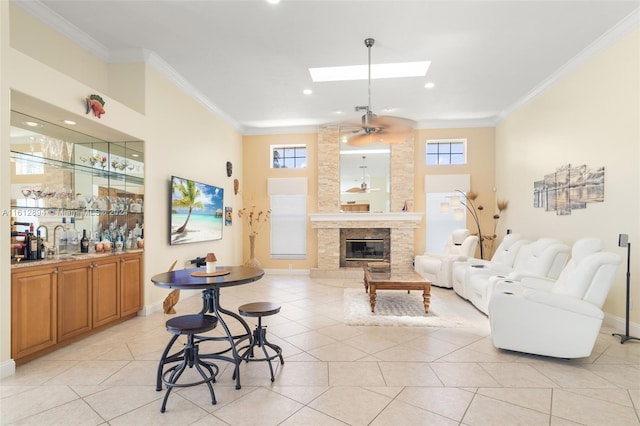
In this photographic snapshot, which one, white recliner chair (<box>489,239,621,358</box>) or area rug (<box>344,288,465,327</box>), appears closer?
white recliner chair (<box>489,239,621,358</box>)

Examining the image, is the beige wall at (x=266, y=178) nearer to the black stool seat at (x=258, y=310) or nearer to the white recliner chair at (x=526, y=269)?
the white recliner chair at (x=526, y=269)

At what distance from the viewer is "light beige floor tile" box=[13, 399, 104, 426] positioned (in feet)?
7.11

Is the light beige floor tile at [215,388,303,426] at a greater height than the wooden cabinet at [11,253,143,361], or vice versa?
the wooden cabinet at [11,253,143,361]

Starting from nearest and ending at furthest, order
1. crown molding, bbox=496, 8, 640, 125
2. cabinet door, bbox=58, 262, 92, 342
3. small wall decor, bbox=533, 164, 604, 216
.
A: cabinet door, bbox=58, 262, 92, 342 < crown molding, bbox=496, 8, 640, 125 < small wall decor, bbox=533, 164, 604, 216

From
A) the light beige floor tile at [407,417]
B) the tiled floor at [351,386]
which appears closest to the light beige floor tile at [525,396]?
the tiled floor at [351,386]

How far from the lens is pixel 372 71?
5109 millimetres

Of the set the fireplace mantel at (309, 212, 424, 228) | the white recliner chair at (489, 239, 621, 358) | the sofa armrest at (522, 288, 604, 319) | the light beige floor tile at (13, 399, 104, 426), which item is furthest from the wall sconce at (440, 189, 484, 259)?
the light beige floor tile at (13, 399, 104, 426)

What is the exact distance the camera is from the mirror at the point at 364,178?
7828 mm

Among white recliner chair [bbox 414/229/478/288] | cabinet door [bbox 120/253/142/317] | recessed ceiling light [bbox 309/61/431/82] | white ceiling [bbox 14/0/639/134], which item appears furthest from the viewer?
white recliner chair [bbox 414/229/478/288]

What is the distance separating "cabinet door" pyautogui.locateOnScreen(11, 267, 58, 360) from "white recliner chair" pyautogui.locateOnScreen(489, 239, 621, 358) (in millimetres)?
4263

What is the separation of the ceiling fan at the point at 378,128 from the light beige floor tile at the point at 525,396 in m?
2.75

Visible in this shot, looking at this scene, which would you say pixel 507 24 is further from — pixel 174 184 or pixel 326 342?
pixel 174 184

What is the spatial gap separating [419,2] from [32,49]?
13.3ft

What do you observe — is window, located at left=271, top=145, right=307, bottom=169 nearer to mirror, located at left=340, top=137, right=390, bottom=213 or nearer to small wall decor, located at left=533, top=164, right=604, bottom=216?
mirror, located at left=340, top=137, right=390, bottom=213
